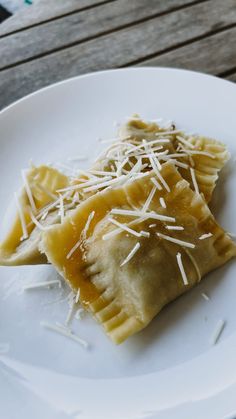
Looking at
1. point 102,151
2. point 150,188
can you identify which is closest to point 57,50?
point 102,151

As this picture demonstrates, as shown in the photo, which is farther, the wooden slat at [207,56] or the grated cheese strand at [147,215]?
the wooden slat at [207,56]

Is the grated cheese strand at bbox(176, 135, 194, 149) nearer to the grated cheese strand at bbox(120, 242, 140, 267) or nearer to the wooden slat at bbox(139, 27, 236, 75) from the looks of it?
the grated cheese strand at bbox(120, 242, 140, 267)

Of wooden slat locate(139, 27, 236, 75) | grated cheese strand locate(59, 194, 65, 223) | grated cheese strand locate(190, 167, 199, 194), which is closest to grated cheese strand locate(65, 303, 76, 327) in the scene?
grated cheese strand locate(59, 194, 65, 223)

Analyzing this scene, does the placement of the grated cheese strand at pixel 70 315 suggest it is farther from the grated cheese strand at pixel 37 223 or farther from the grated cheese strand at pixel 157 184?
the grated cheese strand at pixel 157 184

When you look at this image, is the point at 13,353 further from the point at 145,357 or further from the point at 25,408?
the point at 145,357

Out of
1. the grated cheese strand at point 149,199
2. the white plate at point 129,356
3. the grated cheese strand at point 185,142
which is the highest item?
the grated cheese strand at point 185,142

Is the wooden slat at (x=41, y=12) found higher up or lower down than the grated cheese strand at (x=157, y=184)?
higher up

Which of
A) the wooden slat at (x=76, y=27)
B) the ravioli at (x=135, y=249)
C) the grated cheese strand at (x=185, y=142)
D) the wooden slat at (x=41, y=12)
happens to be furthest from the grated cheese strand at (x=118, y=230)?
the wooden slat at (x=41, y=12)
